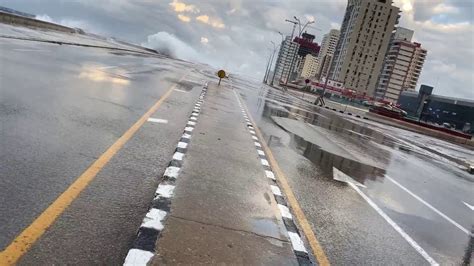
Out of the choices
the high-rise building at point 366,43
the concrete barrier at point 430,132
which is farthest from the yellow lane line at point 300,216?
the high-rise building at point 366,43

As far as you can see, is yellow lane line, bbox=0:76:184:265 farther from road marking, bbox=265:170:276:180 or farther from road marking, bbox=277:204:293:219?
road marking, bbox=265:170:276:180

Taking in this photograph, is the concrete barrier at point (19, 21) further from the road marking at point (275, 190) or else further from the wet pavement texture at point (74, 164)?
the road marking at point (275, 190)

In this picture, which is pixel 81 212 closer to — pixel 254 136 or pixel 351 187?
pixel 351 187

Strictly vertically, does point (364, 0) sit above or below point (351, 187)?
above

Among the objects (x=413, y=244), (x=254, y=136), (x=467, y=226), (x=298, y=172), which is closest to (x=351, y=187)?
(x=298, y=172)

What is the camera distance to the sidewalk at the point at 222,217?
4719 millimetres

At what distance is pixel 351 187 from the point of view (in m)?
9.66

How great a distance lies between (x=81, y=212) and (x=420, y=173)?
11956 millimetres

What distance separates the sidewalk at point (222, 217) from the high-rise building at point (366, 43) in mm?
183028

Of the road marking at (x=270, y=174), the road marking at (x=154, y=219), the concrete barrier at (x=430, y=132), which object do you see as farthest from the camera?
the concrete barrier at (x=430, y=132)

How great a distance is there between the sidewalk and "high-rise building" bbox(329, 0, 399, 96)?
183028mm

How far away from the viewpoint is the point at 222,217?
5.85m

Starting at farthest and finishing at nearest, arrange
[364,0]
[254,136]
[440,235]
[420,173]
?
1. [364,0]
2. [420,173]
3. [254,136]
4. [440,235]

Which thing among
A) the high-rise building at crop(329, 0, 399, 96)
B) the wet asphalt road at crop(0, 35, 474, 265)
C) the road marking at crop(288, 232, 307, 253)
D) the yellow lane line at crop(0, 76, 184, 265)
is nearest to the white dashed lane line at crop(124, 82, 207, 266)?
the wet asphalt road at crop(0, 35, 474, 265)
